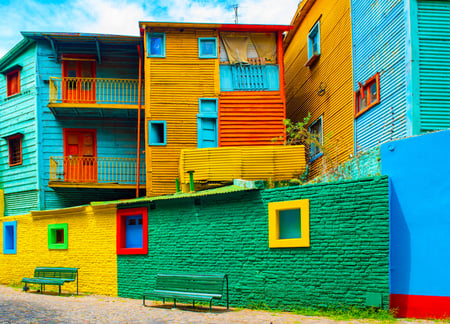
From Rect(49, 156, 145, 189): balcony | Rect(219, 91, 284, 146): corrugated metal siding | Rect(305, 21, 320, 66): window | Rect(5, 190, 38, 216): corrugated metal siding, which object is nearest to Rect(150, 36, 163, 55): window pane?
Rect(219, 91, 284, 146): corrugated metal siding

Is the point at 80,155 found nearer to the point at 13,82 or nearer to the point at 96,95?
the point at 96,95

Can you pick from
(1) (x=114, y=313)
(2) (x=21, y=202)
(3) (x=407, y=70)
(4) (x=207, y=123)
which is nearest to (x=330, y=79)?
(4) (x=207, y=123)

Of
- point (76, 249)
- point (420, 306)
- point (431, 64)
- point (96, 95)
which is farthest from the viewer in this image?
point (96, 95)

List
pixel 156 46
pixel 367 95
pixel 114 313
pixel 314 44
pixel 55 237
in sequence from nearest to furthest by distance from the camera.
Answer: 1. pixel 114 313
2. pixel 367 95
3. pixel 55 237
4. pixel 156 46
5. pixel 314 44

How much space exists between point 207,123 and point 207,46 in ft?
9.22

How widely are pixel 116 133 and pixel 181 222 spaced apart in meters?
7.17

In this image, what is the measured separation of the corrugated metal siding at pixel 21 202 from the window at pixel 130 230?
5.16 m

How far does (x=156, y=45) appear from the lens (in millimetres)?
17344

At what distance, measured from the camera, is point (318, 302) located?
9664 mm

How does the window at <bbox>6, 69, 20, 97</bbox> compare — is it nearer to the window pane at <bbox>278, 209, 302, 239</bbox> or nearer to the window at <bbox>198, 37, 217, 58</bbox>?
the window at <bbox>198, 37, 217, 58</bbox>

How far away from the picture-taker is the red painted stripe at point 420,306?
8.45 metres

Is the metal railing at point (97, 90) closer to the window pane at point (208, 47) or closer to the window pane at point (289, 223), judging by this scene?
the window pane at point (208, 47)

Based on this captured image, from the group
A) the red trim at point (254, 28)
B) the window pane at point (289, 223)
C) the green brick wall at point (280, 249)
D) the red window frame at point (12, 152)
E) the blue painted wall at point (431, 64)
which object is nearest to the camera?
the green brick wall at point (280, 249)

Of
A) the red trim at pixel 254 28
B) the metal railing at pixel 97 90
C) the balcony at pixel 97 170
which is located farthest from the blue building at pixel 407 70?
the metal railing at pixel 97 90
